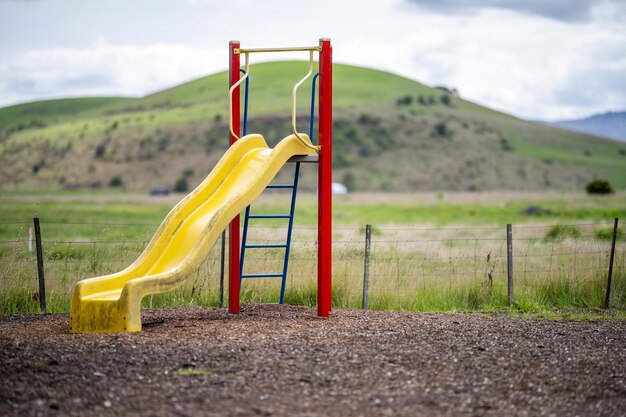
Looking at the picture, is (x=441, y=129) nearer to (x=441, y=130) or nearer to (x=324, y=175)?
(x=441, y=130)

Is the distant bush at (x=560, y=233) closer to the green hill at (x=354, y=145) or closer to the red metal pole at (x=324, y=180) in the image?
the red metal pole at (x=324, y=180)

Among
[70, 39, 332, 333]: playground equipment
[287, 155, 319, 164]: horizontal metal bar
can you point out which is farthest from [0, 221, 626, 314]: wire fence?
[70, 39, 332, 333]: playground equipment

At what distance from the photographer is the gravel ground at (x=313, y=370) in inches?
285

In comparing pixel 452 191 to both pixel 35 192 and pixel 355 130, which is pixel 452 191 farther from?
pixel 35 192

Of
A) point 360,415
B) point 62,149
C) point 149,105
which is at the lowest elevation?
point 360,415

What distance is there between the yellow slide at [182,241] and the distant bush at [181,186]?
71325 millimetres

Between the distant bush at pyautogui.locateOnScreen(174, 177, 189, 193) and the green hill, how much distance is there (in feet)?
4.17

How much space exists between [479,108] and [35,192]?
2557 inches

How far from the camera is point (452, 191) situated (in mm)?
84125

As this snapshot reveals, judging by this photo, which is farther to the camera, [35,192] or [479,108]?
[479,108]

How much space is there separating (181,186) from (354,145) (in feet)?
64.8

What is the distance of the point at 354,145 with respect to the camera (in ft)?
308

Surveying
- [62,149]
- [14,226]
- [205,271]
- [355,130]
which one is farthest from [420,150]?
[205,271]

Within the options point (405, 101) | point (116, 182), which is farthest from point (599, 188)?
point (116, 182)
